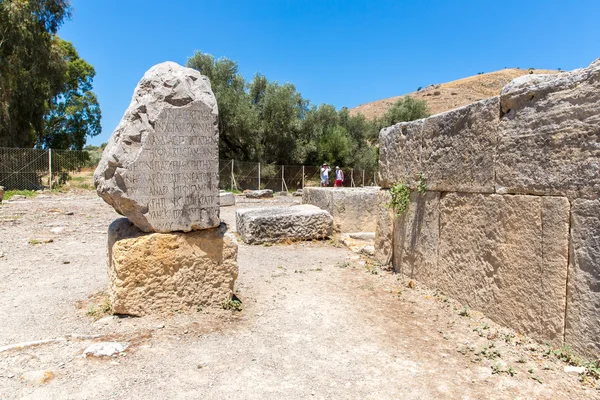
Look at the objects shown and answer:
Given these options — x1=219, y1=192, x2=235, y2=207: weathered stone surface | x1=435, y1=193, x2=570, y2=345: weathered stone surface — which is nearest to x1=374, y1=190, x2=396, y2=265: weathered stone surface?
x1=435, y1=193, x2=570, y2=345: weathered stone surface

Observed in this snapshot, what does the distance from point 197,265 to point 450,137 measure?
2737mm

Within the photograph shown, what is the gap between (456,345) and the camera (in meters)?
2.95

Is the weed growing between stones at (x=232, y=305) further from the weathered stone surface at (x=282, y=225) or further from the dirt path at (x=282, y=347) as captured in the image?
the weathered stone surface at (x=282, y=225)

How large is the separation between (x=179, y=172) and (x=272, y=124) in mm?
18382

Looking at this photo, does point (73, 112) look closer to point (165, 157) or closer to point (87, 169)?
point (87, 169)

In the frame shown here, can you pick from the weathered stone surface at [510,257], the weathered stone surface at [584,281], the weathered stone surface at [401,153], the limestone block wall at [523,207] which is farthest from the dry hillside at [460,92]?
the weathered stone surface at [584,281]

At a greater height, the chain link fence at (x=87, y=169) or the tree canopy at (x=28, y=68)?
the tree canopy at (x=28, y=68)

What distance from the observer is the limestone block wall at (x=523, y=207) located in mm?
2564

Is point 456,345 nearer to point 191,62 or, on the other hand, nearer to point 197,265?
point 197,265

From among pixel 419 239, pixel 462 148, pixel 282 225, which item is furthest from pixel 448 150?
pixel 282 225

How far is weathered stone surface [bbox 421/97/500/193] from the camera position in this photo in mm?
3389

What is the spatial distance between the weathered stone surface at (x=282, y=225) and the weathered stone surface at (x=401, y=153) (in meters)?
1.97

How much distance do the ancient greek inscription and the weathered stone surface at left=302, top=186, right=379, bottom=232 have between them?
4361 mm

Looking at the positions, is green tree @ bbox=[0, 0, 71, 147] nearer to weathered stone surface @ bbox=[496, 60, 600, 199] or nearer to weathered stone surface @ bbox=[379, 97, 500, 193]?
weathered stone surface @ bbox=[379, 97, 500, 193]
